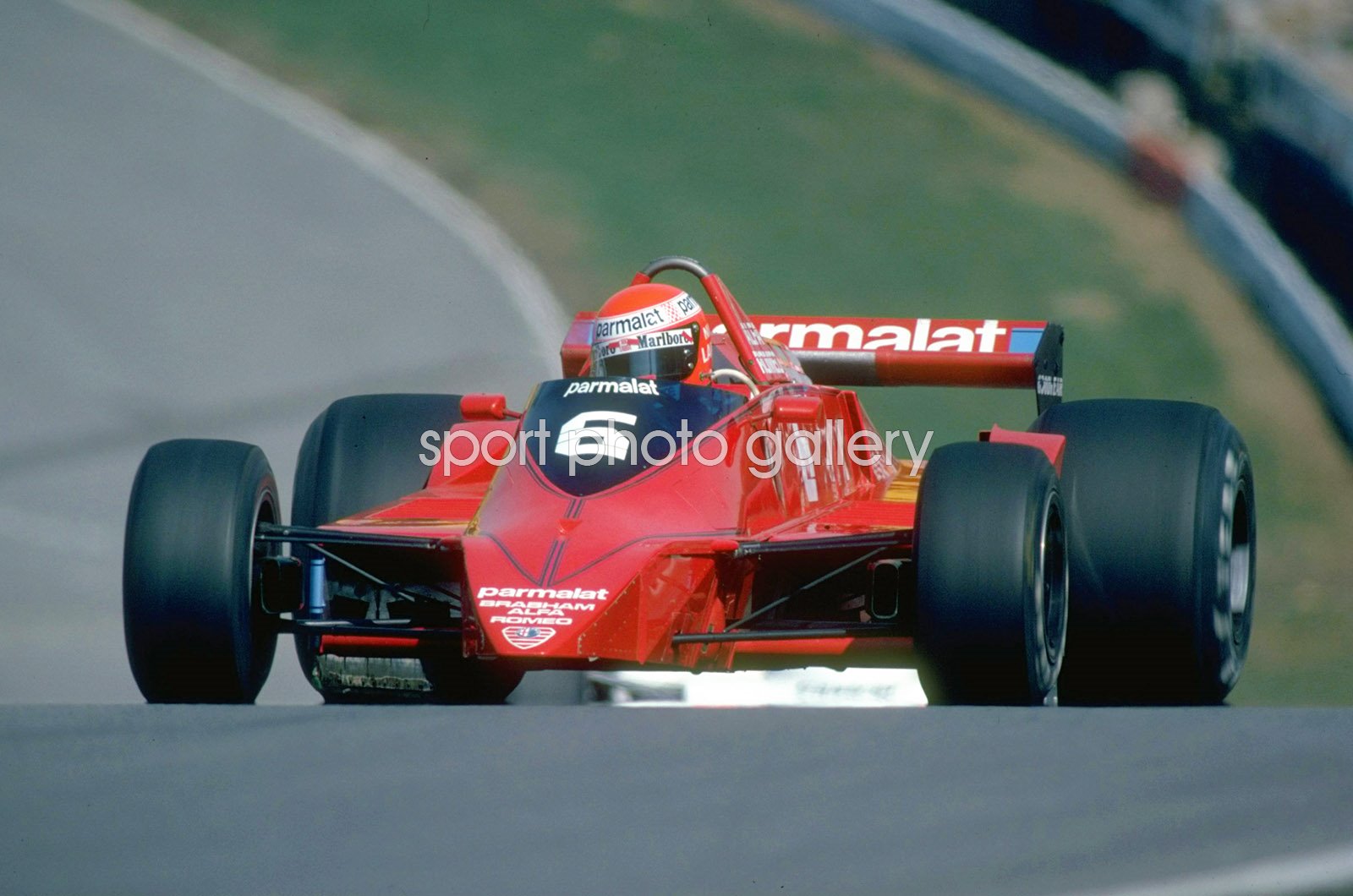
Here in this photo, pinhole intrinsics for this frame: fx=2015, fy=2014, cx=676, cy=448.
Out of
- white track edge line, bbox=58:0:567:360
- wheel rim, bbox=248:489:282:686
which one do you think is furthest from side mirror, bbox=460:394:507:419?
white track edge line, bbox=58:0:567:360

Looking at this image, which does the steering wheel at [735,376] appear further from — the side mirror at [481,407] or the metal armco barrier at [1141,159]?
the metal armco barrier at [1141,159]

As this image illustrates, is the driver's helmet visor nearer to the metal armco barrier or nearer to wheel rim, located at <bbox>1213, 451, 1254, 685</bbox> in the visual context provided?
wheel rim, located at <bbox>1213, 451, 1254, 685</bbox>

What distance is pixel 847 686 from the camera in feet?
25.8

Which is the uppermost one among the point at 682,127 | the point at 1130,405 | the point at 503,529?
the point at 682,127

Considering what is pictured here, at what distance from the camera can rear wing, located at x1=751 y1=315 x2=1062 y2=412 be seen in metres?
8.05

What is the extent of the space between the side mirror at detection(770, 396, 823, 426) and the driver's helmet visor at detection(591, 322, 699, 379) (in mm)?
479

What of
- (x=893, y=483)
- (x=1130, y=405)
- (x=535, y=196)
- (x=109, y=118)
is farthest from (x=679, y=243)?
(x=1130, y=405)

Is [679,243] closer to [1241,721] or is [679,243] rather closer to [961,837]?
[1241,721]

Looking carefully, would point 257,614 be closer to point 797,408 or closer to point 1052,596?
point 797,408

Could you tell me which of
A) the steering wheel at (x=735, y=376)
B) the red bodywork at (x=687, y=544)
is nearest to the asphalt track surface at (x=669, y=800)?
the red bodywork at (x=687, y=544)

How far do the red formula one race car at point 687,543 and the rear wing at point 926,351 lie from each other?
0.66 m

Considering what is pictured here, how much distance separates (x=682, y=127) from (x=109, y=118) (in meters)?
4.60

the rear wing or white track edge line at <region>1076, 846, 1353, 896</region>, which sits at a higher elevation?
the rear wing
